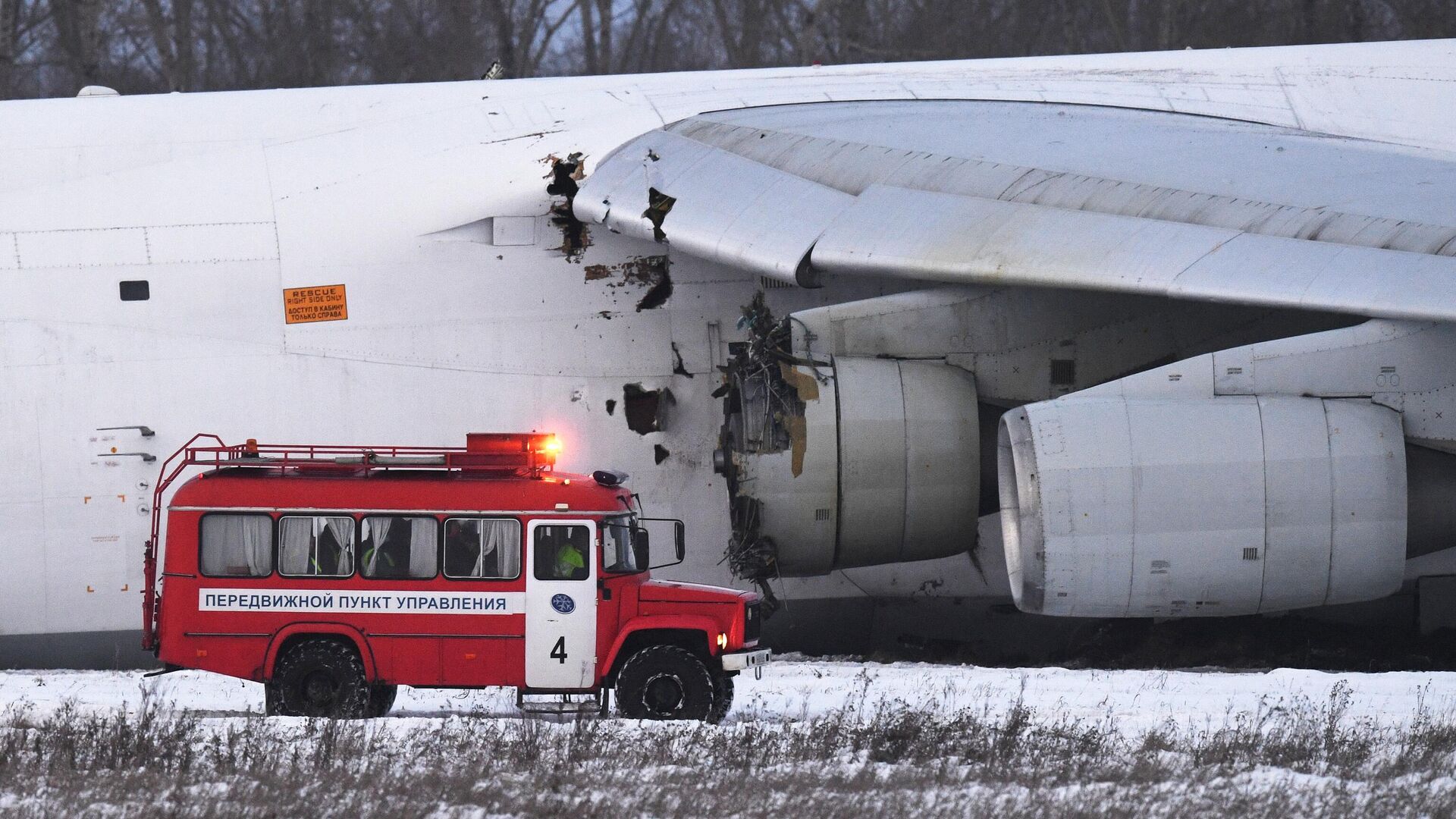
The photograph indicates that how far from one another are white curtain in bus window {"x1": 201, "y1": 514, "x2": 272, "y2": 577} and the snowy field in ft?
2.60

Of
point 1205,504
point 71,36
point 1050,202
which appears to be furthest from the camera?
point 71,36

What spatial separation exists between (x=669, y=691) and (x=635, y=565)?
761mm

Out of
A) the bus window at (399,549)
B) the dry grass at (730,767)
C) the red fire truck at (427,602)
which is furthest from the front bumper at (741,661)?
the bus window at (399,549)

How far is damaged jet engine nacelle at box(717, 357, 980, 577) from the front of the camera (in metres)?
10.5

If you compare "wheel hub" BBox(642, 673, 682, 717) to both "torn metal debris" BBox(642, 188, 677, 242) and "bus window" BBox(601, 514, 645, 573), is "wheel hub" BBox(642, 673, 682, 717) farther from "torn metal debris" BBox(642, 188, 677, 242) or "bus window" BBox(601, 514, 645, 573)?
"torn metal debris" BBox(642, 188, 677, 242)

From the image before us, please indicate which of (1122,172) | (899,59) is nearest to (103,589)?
(1122,172)

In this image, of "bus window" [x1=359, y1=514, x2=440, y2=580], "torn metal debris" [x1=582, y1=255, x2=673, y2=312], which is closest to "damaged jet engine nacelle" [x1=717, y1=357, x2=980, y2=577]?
"torn metal debris" [x1=582, y1=255, x2=673, y2=312]

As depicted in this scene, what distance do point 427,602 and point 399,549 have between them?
0.33m

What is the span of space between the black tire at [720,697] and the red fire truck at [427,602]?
0.04ft

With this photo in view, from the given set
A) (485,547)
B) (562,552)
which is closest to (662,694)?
(562,552)

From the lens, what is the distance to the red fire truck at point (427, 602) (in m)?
9.23

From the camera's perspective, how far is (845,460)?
34.4ft

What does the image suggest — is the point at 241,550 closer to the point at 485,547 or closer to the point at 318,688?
the point at 318,688

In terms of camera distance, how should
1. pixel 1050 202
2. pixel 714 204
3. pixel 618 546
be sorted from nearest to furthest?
1. pixel 618 546
2. pixel 1050 202
3. pixel 714 204
